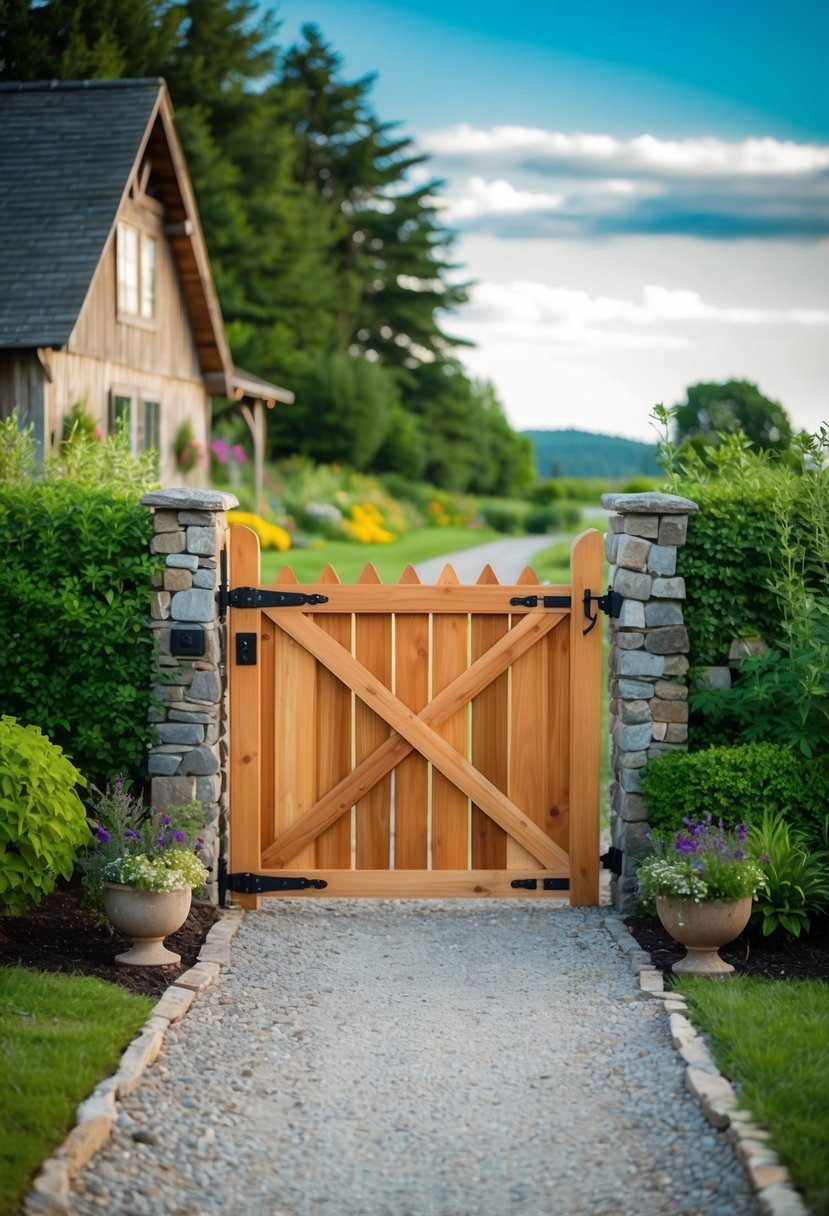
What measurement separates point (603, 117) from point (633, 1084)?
35824 mm

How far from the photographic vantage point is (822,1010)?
15.5 feet

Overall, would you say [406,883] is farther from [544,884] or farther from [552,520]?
[552,520]

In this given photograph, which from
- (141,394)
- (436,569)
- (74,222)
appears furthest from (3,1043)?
(436,569)

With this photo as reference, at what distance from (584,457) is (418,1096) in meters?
52.4

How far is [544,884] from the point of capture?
6.46 metres

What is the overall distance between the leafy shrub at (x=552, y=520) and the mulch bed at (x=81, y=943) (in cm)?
3102

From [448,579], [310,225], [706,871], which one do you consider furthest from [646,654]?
[310,225]

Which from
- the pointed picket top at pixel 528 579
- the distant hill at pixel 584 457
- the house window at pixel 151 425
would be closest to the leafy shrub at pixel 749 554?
the pointed picket top at pixel 528 579

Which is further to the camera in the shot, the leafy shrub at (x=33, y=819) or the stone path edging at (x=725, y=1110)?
the leafy shrub at (x=33, y=819)

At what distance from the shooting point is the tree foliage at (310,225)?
29.6 metres

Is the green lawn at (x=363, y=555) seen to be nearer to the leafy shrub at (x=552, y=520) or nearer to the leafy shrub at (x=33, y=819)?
the leafy shrub at (x=552, y=520)

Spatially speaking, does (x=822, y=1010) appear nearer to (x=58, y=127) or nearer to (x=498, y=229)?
(x=58, y=127)

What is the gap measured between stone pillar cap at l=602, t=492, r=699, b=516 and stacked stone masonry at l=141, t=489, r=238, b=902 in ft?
6.40

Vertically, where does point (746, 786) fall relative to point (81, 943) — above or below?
above
